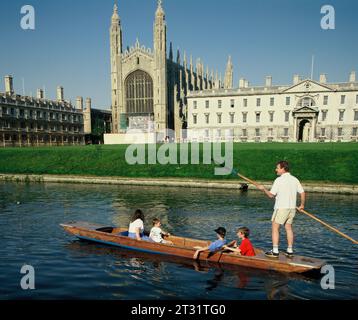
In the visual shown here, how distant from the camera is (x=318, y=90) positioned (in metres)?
63.2

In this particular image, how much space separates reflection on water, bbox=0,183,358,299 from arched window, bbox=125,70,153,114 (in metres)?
64.2

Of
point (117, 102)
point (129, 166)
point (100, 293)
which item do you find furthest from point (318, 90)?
point (100, 293)

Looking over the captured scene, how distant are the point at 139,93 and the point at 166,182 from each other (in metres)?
59.0

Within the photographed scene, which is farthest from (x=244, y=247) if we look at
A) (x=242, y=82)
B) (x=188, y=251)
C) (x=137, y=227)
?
(x=242, y=82)

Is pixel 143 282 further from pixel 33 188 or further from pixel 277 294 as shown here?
pixel 33 188

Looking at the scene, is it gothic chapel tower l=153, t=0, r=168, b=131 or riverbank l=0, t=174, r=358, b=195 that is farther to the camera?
gothic chapel tower l=153, t=0, r=168, b=131

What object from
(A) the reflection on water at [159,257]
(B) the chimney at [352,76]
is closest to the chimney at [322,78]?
(B) the chimney at [352,76]

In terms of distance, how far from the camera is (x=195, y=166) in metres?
35.2

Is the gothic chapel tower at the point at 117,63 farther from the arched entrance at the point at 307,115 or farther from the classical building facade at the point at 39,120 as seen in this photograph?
the arched entrance at the point at 307,115

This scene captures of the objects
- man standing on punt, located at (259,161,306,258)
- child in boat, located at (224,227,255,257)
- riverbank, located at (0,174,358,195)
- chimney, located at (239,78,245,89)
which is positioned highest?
chimney, located at (239,78,245,89)

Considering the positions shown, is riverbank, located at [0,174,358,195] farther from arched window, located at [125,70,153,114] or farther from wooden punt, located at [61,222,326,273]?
arched window, located at [125,70,153,114]

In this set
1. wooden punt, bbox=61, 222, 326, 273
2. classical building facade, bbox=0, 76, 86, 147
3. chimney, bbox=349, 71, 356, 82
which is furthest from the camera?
classical building facade, bbox=0, 76, 86, 147

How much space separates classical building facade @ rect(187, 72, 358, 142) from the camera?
62.6 meters

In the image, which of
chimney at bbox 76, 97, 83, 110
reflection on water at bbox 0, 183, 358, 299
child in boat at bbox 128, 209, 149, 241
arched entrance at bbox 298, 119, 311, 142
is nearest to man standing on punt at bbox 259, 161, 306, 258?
reflection on water at bbox 0, 183, 358, 299
